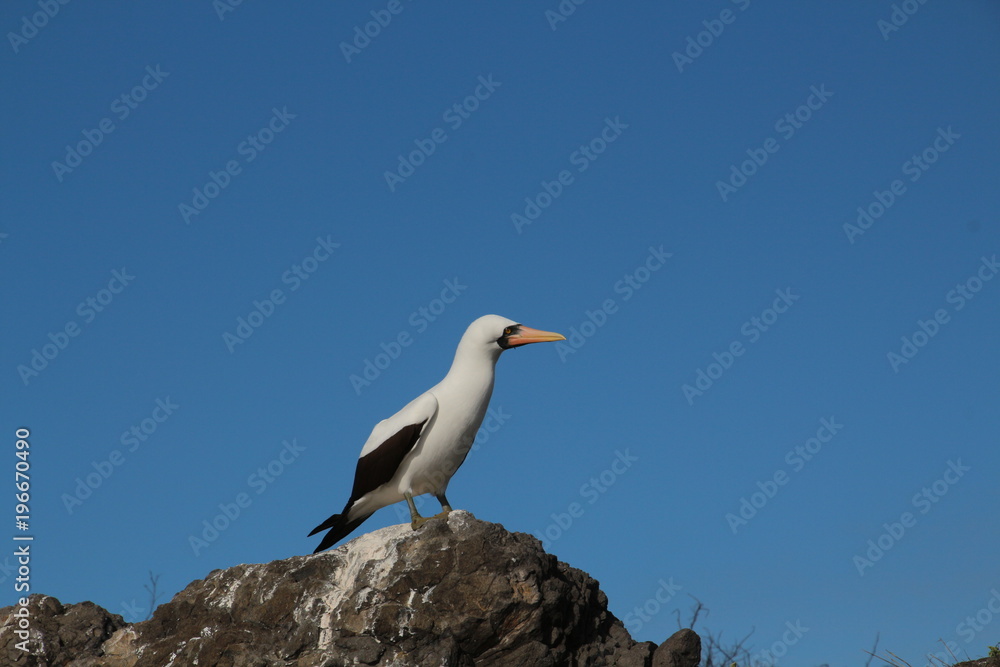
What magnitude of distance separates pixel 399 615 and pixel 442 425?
7.43 feet

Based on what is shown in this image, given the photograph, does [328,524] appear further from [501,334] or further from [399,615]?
[501,334]

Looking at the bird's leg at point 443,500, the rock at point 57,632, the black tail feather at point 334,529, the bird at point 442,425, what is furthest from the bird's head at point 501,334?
the rock at point 57,632

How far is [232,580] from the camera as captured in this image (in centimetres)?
1012

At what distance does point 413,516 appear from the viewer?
10102mm

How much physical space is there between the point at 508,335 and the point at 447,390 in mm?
891

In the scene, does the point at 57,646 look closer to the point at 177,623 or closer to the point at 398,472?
the point at 177,623

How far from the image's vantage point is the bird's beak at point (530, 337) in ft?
35.2

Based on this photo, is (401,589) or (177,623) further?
(177,623)

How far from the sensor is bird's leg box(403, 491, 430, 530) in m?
9.91

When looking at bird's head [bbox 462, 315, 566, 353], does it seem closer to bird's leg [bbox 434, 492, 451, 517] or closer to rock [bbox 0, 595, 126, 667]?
bird's leg [bbox 434, 492, 451, 517]

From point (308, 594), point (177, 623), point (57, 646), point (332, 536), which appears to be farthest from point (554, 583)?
point (57, 646)

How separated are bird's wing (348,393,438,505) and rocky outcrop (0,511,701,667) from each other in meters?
0.80

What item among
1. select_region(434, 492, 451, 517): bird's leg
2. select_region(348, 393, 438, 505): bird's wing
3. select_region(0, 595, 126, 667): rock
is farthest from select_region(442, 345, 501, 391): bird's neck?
select_region(0, 595, 126, 667): rock

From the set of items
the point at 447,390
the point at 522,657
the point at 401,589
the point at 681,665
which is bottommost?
the point at 681,665
